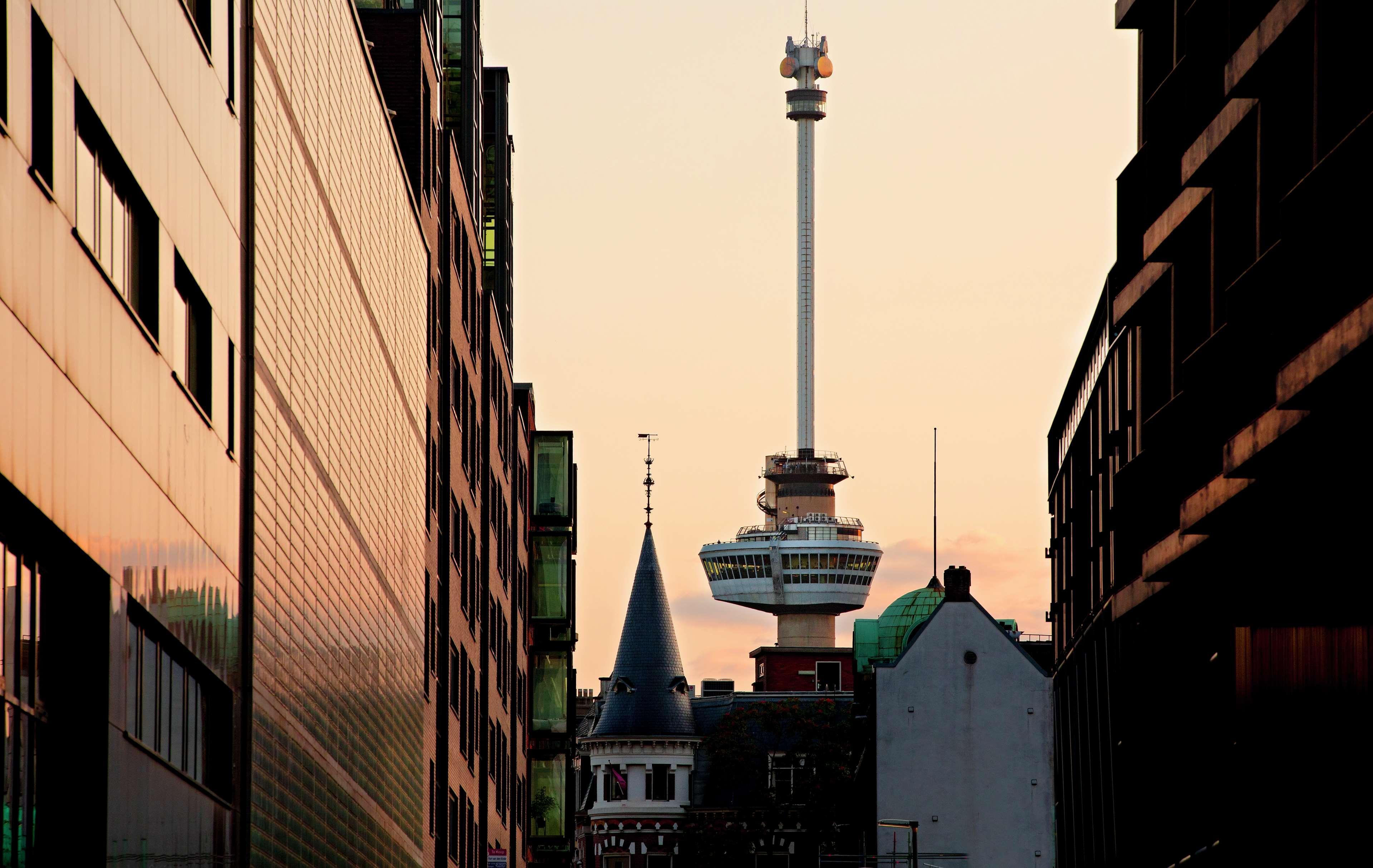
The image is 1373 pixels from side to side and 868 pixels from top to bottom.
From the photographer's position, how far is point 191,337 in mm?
25953

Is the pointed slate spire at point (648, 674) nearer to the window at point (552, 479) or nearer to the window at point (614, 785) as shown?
the window at point (614, 785)

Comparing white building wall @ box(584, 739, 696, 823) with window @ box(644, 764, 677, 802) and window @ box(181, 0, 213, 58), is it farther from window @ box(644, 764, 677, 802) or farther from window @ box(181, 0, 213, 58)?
window @ box(181, 0, 213, 58)

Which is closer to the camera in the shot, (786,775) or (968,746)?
(968,746)

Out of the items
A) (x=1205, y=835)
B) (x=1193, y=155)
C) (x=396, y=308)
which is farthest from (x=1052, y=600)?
(x=1193, y=155)

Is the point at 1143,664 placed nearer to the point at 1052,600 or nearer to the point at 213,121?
the point at 213,121

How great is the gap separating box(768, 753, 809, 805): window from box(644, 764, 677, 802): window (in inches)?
361

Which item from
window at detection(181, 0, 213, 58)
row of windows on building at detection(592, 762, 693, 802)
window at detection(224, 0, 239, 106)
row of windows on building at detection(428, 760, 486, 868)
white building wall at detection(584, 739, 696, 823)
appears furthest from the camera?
row of windows on building at detection(592, 762, 693, 802)

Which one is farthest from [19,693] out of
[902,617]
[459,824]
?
[902,617]

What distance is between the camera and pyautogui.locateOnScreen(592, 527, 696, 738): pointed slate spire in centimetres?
13638

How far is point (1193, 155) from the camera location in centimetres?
2680

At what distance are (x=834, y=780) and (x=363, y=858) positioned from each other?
266ft

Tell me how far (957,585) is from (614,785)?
195 feet

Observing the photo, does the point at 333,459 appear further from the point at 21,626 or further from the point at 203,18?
the point at 21,626

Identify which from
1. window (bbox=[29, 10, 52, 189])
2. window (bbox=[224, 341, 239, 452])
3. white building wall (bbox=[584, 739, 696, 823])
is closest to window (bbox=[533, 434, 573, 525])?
white building wall (bbox=[584, 739, 696, 823])
